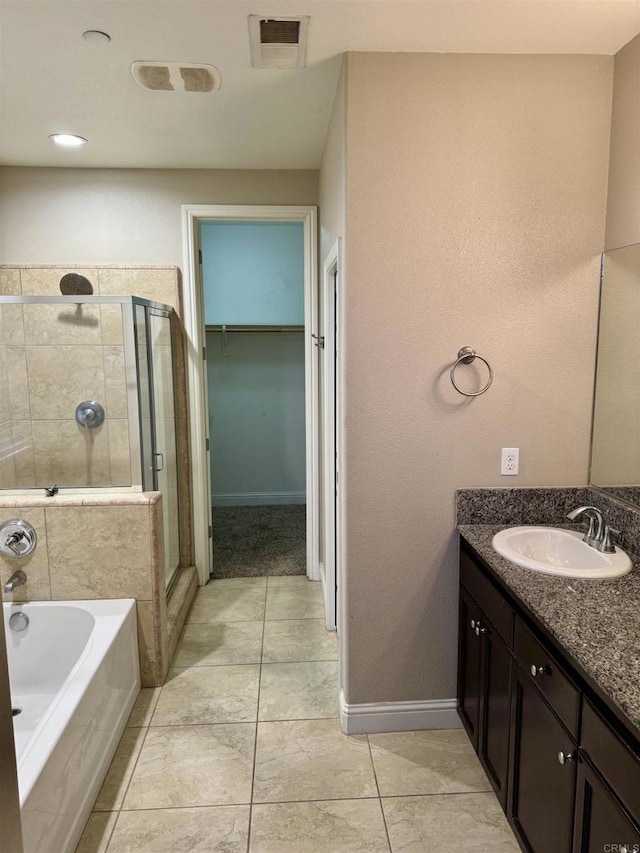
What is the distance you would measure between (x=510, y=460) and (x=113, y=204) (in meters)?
2.72

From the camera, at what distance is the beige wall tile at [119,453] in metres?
2.67

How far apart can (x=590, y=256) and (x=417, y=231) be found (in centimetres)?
68

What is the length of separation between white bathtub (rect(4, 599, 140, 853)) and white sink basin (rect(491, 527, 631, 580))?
1538mm

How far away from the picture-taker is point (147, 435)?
2838mm

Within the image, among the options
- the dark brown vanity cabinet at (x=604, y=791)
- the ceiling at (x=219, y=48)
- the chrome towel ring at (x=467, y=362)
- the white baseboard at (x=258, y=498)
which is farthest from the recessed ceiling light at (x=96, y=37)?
the white baseboard at (x=258, y=498)

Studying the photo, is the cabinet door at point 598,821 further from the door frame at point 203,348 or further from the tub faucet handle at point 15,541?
the door frame at point 203,348

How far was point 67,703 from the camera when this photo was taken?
183 cm

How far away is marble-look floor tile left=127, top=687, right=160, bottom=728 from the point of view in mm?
2385

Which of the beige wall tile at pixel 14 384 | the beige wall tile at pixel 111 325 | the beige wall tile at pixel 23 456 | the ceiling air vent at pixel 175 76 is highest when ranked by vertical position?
the ceiling air vent at pixel 175 76

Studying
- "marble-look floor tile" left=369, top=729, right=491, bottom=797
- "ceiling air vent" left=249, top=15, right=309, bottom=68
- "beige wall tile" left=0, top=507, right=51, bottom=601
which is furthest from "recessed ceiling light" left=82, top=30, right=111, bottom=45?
"marble-look floor tile" left=369, top=729, right=491, bottom=797

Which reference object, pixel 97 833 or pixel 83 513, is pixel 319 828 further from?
pixel 83 513

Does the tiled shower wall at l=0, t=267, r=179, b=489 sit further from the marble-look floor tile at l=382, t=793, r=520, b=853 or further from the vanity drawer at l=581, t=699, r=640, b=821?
the vanity drawer at l=581, t=699, r=640, b=821

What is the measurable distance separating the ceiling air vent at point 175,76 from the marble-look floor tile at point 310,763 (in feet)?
8.75

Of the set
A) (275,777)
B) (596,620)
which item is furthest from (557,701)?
→ (275,777)
